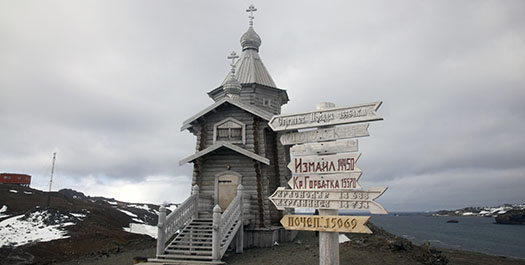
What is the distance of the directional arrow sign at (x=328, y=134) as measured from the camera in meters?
5.93

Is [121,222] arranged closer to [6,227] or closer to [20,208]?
[20,208]

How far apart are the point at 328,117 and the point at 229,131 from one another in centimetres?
1066

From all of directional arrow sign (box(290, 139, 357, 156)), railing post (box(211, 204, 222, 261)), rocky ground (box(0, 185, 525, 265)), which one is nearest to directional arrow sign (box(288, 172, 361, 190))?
directional arrow sign (box(290, 139, 357, 156))

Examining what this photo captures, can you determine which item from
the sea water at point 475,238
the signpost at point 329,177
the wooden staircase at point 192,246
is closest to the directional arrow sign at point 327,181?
the signpost at point 329,177

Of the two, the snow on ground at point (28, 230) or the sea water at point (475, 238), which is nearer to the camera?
the snow on ground at point (28, 230)

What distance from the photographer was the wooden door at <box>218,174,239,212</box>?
15.7 m

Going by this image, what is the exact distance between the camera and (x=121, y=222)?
84.6 feet

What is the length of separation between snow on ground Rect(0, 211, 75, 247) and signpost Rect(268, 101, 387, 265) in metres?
15.8

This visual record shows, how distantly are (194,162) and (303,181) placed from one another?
10.4 m

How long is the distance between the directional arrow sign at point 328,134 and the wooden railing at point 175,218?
24.8 feet

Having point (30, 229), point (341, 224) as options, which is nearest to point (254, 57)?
point (30, 229)

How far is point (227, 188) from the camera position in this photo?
15.8 m

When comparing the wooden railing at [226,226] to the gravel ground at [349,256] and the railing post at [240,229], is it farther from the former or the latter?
the gravel ground at [349,256]

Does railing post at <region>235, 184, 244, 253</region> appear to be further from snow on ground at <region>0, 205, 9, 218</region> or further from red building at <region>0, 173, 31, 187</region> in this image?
red building at <region>0, 173, 31, 187</region>
